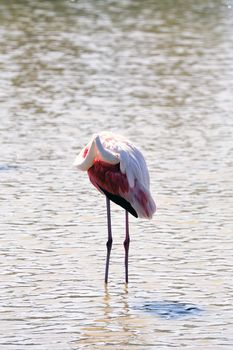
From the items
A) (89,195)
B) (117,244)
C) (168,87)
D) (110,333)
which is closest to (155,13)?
(168,87)

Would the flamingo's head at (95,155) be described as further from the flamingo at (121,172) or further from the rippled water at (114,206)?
the rippled water at (114,206)

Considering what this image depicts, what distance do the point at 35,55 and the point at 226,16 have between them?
758cm

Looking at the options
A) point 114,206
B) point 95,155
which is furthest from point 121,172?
point 114,206

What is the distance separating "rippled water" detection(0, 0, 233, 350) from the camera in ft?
25.1

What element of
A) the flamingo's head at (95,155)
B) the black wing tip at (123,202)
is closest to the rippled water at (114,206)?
the black wing tip at (123,202)

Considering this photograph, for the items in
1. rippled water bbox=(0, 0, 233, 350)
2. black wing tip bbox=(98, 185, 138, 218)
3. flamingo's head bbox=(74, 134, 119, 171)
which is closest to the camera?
rippled water bbox=(0, 0, 233, 350)

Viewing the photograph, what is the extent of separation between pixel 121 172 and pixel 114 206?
2.70m

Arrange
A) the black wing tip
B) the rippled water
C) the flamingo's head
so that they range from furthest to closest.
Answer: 1. the black wing tip
2. the flamingo's head
3. the rippled water

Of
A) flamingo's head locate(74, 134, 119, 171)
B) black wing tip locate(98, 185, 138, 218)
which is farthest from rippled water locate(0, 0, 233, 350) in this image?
flamingo's head locate(74, 134, 119, 171)

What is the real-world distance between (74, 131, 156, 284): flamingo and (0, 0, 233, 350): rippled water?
0.56m

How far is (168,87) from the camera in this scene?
1750 cm

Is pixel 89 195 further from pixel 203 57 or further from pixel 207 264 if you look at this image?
pixel 203 57

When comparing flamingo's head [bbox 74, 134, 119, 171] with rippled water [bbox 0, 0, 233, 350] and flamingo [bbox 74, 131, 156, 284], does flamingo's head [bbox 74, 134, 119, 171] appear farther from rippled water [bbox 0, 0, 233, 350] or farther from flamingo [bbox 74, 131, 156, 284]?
rippled water [bbox 0, 0, 233, 350]

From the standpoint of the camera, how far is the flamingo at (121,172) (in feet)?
27.5
